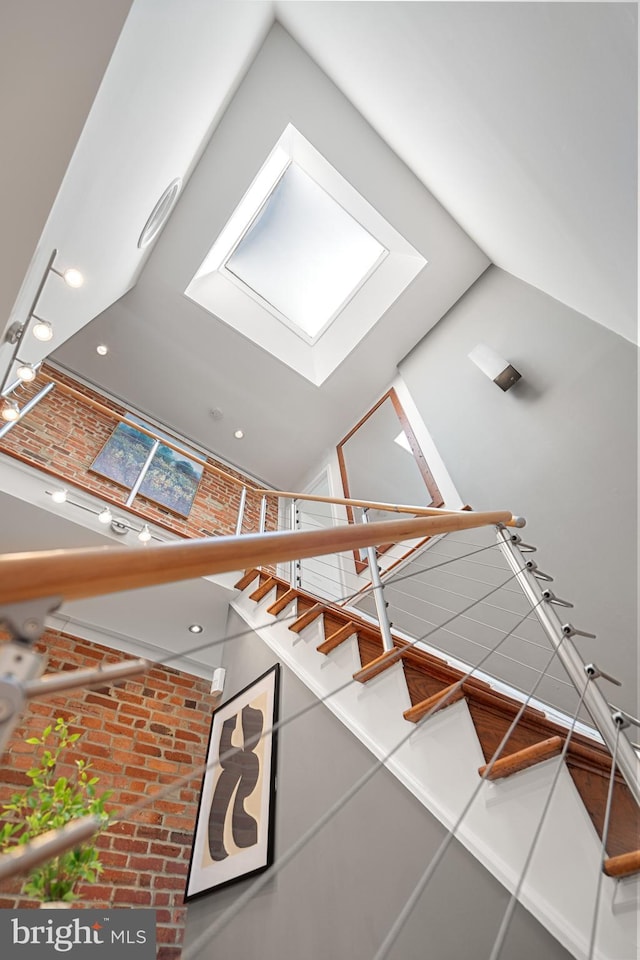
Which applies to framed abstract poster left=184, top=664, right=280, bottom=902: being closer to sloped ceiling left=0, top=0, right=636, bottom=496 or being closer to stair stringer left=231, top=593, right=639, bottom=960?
stair stringer left=231, top=593, right=639, bottom=960

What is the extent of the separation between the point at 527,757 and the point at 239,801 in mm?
1549

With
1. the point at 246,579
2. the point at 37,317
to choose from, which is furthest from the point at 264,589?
the point at 37,317

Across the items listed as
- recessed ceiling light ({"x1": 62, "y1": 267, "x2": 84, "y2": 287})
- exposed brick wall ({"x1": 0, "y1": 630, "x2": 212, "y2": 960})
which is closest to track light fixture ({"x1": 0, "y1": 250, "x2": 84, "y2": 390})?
recessed ceiling light ({"x1": 62, "y1": 267, "x2": 84, "y2": 287})

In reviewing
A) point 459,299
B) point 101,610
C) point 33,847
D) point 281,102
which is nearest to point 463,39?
point 281,102

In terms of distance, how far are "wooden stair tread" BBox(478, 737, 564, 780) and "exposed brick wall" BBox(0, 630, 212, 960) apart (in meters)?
2.18

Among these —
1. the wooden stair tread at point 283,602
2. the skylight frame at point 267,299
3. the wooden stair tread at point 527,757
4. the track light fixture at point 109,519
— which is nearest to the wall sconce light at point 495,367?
the skylight frame at point 267,299

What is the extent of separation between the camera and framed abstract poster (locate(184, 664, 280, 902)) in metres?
1.90

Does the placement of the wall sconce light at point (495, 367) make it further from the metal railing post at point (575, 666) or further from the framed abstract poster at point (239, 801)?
the framed abstract poster at point (239, 801)

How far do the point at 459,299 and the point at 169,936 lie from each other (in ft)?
15.9

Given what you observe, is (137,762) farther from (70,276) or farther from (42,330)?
(70,276)

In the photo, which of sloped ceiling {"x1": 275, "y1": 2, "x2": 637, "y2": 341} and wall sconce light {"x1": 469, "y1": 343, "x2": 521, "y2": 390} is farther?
wall sconce light {"x1": 469, "y1": 343, "x2": 521, "y2": 390}

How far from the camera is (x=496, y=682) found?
8.43 ft

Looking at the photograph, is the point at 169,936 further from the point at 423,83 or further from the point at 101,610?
the point at 423,83

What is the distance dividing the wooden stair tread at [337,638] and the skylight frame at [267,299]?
359cm
